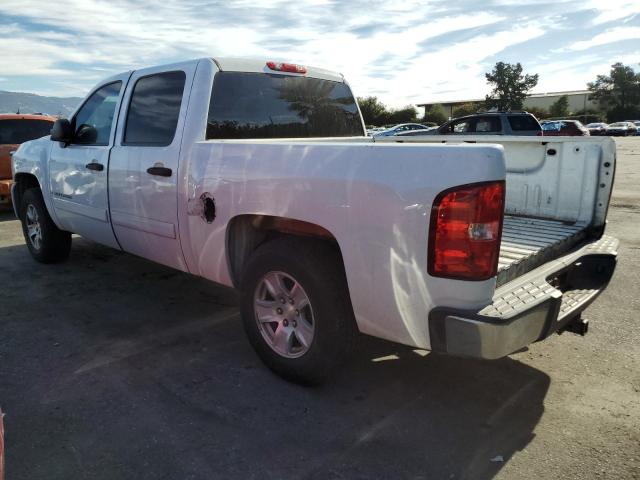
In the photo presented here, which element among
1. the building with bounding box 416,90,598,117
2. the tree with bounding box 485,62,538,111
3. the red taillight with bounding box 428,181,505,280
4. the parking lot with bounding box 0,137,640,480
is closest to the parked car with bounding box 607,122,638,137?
the tree with bounding box 485,62,538,111

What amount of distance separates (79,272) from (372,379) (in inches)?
148

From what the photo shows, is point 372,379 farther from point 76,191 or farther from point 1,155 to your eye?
point 1,155

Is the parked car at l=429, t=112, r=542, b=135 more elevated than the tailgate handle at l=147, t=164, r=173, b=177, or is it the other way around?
the parked car at l=429, t=112, r=542, b=135

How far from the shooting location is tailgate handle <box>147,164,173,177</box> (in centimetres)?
362

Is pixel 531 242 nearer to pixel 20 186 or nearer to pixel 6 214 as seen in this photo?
pixel 20 186

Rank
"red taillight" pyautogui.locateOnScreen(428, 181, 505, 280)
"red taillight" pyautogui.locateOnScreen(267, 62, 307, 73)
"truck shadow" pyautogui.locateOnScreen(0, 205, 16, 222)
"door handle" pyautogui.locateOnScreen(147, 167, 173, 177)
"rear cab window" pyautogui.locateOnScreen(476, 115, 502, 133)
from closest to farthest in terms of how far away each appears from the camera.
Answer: "red taillight" pyautogui.locateOnScreen(428, 181, 505, 280), "door handle" pyautogui.locateOnScreen(147, 167, 173, 177), "red taillight" pyautogui.locateOnScreen(267, 62, 307, 73), "truck shadow" pyautogui.locateOnScreen(0, 205, 16, 222), "rear cab window" pyautogui.locateOnScreen(476, 115, 502, 133)

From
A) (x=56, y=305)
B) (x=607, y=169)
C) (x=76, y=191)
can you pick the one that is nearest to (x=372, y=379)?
(x=607, y=169)

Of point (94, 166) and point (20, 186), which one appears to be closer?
point (94, 166)

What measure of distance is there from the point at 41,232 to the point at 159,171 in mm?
2891

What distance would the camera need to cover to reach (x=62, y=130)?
4.76 m

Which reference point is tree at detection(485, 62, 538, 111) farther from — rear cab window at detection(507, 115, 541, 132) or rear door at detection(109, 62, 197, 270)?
rear door at detection(109, 62, 197, 270)

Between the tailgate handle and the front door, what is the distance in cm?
75

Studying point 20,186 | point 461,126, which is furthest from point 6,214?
point 461,126

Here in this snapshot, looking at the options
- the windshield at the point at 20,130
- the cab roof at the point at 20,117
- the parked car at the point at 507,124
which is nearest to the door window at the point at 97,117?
the windshield at the point at 20,130
